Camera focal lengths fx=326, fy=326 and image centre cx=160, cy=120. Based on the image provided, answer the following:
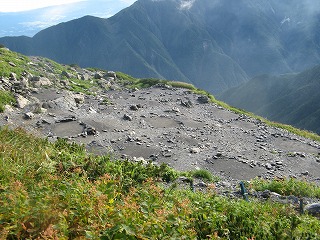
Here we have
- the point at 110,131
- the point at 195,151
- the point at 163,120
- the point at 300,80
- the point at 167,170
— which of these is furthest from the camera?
the point at 300,80

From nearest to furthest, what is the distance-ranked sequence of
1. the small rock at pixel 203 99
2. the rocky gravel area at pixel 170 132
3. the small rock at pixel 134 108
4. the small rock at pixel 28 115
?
the rocky gravel area at pixel 170 132
the small rock at pixel 28 115
the small rock at pixel 134 108
the small rock at pixel 203 99

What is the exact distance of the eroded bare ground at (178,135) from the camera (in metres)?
22.5

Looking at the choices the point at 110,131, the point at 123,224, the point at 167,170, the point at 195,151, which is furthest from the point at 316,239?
the point at 110,131

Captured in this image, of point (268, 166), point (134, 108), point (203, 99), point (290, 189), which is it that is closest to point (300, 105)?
point (203, 99)

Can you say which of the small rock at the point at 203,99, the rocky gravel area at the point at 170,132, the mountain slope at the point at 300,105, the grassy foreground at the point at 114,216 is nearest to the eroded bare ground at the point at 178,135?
the rocky gravel area at the point at 170,132

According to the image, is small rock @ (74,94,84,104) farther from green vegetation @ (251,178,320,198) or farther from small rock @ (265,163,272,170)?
green vegetation @ (251,178,320,198)

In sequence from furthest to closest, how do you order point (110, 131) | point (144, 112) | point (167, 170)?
point (144, 112) < point (110, 131) < point (167, 170)

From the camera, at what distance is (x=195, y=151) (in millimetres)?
24172

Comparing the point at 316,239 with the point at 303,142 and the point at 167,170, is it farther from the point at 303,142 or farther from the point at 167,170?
the point at 303,142

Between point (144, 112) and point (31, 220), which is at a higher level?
point (31, 220)

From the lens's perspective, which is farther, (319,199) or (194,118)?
(194,118)

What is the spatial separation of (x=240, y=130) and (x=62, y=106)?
18614 millimetres

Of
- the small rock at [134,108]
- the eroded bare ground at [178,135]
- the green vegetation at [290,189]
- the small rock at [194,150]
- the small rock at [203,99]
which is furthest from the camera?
the small rock at [203,99]

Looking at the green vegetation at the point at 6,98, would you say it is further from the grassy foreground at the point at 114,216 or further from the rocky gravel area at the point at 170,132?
the grassy foreground at the point at 114,216
